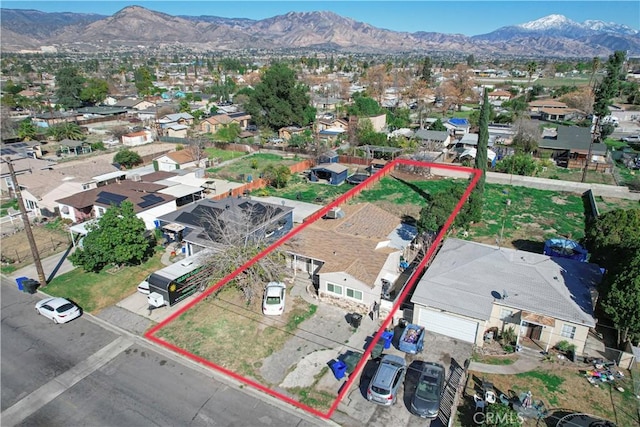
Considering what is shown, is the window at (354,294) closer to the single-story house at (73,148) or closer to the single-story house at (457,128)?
the single-story house at (73,148)

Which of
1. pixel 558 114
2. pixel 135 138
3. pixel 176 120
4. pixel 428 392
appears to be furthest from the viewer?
pixel 558 114

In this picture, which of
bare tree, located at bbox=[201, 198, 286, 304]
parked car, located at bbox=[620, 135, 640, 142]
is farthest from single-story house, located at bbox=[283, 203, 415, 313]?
parked car, located at bbox=[620, 135, 640, 142]

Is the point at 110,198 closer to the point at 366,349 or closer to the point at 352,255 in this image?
the point at 352,255

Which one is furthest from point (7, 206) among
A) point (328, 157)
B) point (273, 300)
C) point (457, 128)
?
point (457, 128)

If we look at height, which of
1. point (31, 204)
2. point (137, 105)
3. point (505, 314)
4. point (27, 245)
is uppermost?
point (137, 105)

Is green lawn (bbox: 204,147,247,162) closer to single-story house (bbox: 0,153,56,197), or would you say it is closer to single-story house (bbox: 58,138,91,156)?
single-story house (bbox: 58,138,91,156)

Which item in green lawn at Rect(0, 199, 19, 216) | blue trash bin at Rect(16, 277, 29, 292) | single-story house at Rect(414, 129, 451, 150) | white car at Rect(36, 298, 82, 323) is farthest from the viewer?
single-story house at Rect(414, 129, 451, 150)
